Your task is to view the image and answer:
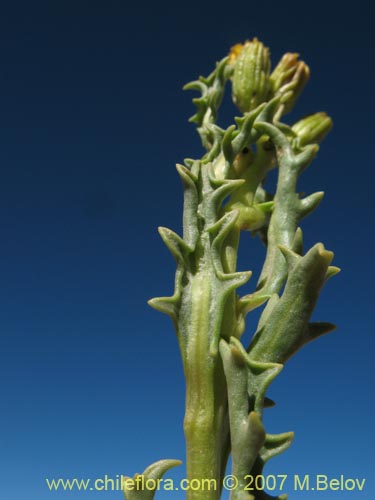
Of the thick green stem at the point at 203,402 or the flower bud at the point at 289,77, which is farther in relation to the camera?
the flower bud at the point at 289,77

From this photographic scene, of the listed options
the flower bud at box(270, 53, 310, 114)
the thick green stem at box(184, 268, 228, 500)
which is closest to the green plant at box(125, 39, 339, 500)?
the thick green stem at box(184, 268, 228, 500)

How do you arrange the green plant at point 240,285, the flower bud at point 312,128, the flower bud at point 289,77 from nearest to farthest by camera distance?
the green plant at point 240,285
the flower bud at point 312,128
the flower bud at point 289,77

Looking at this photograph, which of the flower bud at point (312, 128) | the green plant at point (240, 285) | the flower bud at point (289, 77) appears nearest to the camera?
the green plant at point (240, 285)

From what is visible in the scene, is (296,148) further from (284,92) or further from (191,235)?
(191,235)

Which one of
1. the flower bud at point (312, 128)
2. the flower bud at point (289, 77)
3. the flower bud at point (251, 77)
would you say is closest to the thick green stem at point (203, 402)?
the flower bud at point (312, 128)

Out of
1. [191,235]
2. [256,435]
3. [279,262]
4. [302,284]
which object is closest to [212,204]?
[191,235]

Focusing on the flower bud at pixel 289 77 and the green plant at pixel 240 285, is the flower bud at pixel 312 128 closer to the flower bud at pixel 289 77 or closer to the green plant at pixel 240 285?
the green plant at pixel 240 285

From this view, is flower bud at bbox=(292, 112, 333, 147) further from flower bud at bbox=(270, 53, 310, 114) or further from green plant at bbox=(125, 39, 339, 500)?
flower bud at bbox=(270, 53, 310, 114)
